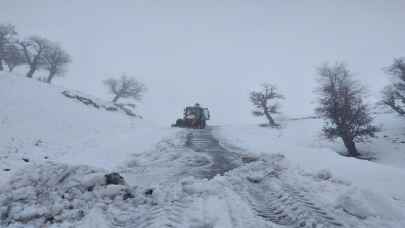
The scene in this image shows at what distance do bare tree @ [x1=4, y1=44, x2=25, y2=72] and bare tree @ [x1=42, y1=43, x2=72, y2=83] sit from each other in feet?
9.32

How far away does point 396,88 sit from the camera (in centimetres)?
2353

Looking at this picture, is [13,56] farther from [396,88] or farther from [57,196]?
[396,88]

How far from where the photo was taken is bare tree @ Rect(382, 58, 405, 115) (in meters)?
22.8

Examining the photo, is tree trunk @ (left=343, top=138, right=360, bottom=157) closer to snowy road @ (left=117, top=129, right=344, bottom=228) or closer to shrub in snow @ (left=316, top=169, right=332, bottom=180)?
snowy road @ (left=117, top=129, right=344, bottom=228)

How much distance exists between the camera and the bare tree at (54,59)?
35.6 m

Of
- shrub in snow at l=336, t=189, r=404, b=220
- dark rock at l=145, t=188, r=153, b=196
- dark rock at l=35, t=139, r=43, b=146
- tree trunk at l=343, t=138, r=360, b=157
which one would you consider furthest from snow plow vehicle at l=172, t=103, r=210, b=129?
shrub in snow at l=336, t=189, r=404, b=220

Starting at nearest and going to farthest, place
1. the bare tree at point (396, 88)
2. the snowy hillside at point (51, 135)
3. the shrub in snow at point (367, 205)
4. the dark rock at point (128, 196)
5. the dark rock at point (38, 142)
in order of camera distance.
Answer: the shrub in snow at point (367, 205) < the dark rock at point (128, 196) < the snowy hillside at point (51, 135) < the dark rock at point (38, 142) < the bare tree at point (396, 88)

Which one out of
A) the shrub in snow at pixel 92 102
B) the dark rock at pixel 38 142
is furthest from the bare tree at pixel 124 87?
the dark rock at pixel 38 142

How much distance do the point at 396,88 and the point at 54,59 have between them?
4686cm

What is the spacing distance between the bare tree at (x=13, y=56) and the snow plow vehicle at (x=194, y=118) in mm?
27890

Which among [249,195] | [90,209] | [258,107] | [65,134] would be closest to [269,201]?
[249,195]

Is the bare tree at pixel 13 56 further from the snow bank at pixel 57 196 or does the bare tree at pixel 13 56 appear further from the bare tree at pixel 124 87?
the snow bank at pixel 57 196

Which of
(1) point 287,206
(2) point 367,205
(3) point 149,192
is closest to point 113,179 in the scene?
(3) point 149,192

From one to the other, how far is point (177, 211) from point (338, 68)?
26.4 meters
